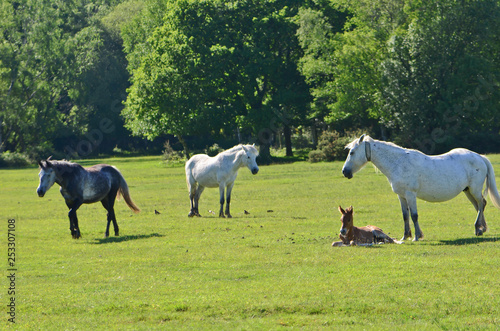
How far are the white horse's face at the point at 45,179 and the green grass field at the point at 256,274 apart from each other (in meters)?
1.47

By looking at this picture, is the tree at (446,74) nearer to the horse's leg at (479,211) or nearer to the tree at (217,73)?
the tree at (217,73)

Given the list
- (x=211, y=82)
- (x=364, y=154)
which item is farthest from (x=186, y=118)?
(x=364, y=154)

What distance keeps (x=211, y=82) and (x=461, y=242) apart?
4775 cm

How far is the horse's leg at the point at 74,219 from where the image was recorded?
61.5 ft

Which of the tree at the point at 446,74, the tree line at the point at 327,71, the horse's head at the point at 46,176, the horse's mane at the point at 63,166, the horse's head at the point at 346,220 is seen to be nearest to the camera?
the horse's head at the point at 346,220

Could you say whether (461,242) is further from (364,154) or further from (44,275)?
(44,275)

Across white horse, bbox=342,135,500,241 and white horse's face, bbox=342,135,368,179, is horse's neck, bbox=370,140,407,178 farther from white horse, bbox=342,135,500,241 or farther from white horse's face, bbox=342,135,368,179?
white horse's face, bbox=342,135,368,179

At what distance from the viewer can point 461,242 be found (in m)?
15.4

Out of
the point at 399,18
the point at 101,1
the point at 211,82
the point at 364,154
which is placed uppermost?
the point at 101,1

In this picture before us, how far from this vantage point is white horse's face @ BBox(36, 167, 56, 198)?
59.6 feet

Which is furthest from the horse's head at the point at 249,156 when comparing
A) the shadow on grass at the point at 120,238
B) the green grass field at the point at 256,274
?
the shadow on grass at the point at 120,238

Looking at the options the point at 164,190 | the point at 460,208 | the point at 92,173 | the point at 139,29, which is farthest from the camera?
the point at 139,29

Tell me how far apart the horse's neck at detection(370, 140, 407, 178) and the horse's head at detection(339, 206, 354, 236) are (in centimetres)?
165

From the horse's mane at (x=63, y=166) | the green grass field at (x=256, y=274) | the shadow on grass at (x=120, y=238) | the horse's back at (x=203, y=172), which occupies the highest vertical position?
the horse's mane at (x=63, y=166)
